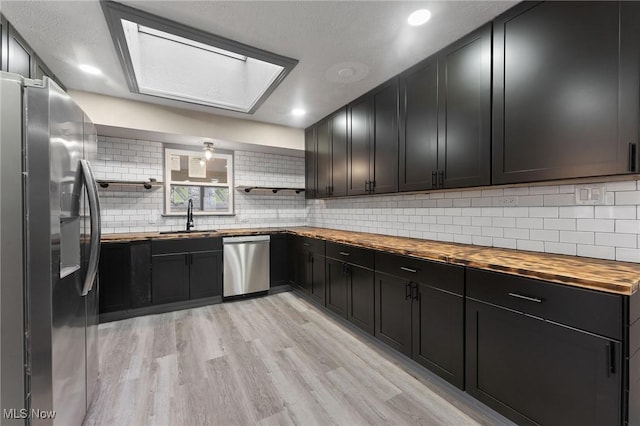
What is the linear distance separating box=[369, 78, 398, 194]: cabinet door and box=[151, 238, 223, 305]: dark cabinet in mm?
2250

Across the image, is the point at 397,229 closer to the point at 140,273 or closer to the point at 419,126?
the point at 419,126

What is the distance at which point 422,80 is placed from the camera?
228 cm

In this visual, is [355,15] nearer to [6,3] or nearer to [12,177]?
[12,177]

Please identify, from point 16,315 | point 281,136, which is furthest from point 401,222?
point 16,315

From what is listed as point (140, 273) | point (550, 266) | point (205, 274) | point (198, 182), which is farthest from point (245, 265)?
point (550, 266)

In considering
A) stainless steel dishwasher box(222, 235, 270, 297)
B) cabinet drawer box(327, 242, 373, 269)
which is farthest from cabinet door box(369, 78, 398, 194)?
stainless steel dishwasher box(222, 235, 270, 297)

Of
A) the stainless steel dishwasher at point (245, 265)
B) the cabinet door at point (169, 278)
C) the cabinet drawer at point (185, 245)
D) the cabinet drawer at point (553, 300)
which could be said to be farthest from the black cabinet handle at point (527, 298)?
the cabinet door at point (169, 278)

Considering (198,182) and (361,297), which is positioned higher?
(198,182)

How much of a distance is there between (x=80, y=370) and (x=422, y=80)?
123 inches

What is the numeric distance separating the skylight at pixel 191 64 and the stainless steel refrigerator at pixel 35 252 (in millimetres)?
977

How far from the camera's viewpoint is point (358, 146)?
3.10 metres

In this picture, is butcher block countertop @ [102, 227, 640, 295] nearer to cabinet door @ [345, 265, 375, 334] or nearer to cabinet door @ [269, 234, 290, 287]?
cabinet door @ [345, 265, 375, 334]

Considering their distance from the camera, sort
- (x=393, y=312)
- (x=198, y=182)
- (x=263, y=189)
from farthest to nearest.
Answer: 1. (x=263, y=189)
2. (x=198, y=182)
3. (x=393, y=312)

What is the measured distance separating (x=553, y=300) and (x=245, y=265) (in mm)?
3226
